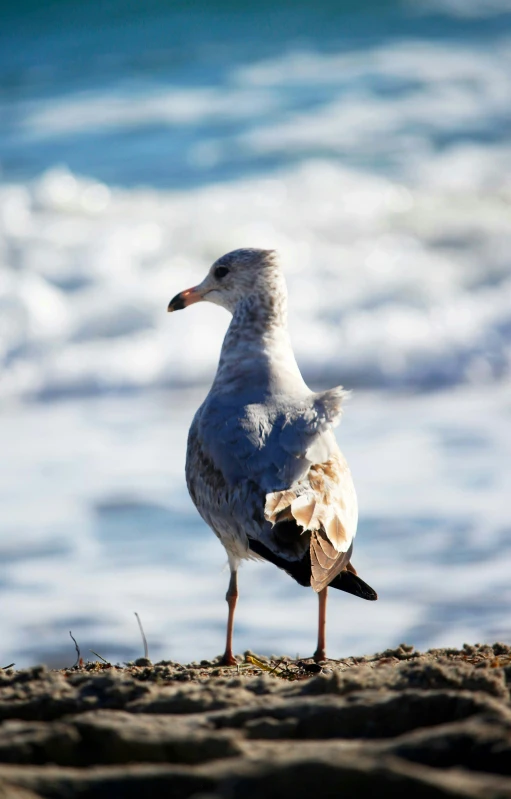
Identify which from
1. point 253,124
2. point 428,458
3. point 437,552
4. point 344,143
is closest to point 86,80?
point 253,124

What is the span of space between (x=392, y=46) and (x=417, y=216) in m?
4.89

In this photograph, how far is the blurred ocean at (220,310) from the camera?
669 centimetres

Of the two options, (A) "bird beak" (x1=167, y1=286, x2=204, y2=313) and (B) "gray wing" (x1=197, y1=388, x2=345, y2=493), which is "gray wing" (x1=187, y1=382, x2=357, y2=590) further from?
(A) "bird beak" (x1=167, y1=286, x2=204, y2=313)

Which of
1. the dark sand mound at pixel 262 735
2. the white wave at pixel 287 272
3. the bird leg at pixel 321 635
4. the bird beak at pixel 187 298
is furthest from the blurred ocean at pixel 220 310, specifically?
the dark sand mound at pixel 262 735

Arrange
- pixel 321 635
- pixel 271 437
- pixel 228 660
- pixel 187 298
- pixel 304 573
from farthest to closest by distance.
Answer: pixel 187 298
pixel 321 635
pixel 228 660
pixel 271 437
pixel 304 573

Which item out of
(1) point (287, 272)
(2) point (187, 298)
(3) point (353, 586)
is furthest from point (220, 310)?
(3) point (353, 586)

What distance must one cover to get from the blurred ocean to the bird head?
5.87 feet

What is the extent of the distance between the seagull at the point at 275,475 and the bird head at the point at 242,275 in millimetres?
443

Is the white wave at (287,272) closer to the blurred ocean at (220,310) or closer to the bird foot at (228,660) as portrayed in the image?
the blurred ocean at (220,310)

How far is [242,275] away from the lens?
5504mm

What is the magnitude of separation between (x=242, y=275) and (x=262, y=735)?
3268mm

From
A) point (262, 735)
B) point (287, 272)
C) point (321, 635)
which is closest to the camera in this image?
point (262, 735)

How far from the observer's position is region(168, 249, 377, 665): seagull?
12.9 feet

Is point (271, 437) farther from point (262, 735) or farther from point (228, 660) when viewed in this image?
point (262, 735)
